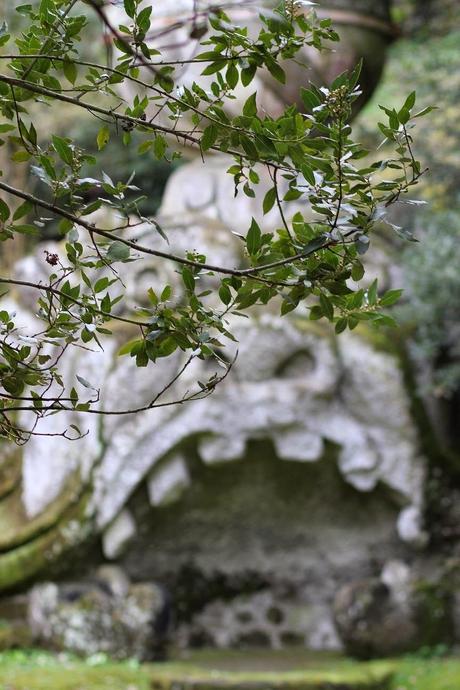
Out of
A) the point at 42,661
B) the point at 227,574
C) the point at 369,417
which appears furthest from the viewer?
the point at 227,574

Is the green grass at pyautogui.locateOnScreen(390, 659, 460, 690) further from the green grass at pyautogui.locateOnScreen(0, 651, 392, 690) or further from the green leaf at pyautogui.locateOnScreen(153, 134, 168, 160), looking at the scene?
the green leaf at pyautogui.locateOnScreen(153, 134, 168, 160)

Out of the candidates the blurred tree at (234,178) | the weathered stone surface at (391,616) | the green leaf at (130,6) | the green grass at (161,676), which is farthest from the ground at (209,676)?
the green leaf at (130,6)

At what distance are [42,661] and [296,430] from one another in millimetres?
1880

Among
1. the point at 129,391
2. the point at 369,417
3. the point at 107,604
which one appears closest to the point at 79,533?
the point at 107,604

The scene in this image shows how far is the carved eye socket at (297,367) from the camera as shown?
18.7ft

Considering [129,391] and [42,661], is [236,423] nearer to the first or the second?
[129,391]

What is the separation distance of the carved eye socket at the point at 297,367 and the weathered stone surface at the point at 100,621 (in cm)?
144

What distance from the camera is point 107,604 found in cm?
550

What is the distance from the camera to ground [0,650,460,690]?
4.79m

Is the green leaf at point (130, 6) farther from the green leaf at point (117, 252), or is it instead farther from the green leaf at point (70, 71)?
the green leaf at point (117, 252)

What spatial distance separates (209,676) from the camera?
16.3 ft

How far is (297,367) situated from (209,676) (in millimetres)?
1798

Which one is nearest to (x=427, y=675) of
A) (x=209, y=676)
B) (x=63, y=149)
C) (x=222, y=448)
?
(x=209, y=676)

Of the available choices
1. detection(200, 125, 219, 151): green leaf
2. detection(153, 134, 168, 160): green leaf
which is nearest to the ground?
detection(153, 134, 168, 160): green leaf
